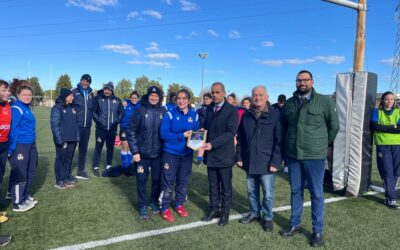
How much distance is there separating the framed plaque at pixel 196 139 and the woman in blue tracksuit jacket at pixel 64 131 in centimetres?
301

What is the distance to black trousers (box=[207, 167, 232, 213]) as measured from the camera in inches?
185

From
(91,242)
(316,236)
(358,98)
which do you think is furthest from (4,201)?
(358,98)

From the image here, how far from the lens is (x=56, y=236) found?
4.16 m

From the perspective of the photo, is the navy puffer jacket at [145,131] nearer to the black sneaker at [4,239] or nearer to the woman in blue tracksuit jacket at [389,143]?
the black sneaker at [4,239]

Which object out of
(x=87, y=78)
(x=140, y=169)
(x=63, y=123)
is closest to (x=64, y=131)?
(x=63, y=123)

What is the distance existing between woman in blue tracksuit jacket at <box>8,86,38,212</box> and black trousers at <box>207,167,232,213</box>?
9.97 ft

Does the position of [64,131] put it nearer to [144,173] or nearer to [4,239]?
[144,173]

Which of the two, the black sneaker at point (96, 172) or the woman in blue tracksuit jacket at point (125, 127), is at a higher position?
the woman in blue tracksuit jacket at point (125, 127)

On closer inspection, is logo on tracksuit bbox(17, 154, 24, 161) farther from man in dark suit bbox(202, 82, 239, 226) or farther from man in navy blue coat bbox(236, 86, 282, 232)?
man in navy blue coat bbox(236, 86, 282, 232)

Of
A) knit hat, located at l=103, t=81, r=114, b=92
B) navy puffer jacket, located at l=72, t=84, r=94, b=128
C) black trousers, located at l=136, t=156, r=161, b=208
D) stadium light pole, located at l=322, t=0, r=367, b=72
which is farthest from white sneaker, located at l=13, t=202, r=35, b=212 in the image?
stadium light pole, located at l=322, t=0, r=367, b=72

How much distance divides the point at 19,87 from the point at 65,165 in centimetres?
207

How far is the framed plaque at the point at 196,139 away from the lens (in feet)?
14.9

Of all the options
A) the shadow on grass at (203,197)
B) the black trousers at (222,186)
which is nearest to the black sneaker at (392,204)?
the shadow on grass at (203,197)

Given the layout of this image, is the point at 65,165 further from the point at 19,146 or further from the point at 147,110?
the point at 147,110
